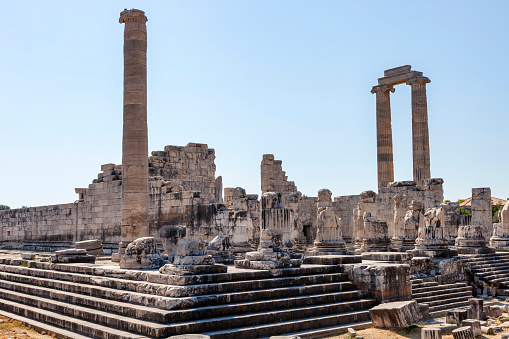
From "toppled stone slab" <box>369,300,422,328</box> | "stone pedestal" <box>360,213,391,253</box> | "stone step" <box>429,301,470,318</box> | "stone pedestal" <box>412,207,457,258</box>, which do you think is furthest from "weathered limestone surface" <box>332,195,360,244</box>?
"toppled stone slab" <box>369,300,422,328</box>

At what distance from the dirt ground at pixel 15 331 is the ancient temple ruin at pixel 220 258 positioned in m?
0.31

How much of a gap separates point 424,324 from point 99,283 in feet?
22.4

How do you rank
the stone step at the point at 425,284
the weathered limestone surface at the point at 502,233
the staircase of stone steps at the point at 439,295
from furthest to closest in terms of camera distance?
the weathered limestone surface at the point at 502,233 → the stone step at the point at 425,284 → the staircase of stone steps at the point at 439,295

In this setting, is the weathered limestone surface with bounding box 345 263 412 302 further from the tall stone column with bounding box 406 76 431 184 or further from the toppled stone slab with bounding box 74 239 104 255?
the tall stone column with bounding box 406 76 431 184

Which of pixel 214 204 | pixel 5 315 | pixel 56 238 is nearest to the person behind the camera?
pixel 5 315

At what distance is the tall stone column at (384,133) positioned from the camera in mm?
33219

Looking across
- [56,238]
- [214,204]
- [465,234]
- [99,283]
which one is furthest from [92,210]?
[465,234]

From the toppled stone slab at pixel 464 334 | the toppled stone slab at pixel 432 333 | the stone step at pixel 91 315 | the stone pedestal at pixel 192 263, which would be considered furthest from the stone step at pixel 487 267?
the stone step at pixel 91 315

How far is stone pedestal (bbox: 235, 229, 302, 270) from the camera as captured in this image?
12043mm

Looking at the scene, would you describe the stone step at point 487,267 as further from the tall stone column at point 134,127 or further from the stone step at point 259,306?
the tall stone column at point 134,127

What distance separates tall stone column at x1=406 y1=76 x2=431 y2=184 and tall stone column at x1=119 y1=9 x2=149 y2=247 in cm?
1876

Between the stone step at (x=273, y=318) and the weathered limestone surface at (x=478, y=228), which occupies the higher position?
the weathered limestone surface at (x=478, y=228)

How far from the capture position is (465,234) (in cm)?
2094

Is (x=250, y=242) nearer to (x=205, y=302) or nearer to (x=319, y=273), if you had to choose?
(x=319, y=273)
